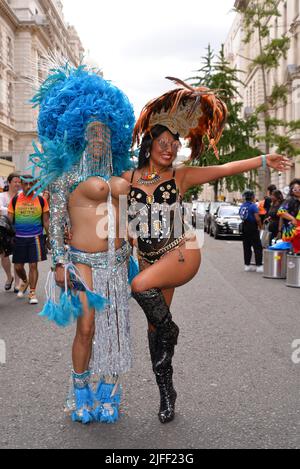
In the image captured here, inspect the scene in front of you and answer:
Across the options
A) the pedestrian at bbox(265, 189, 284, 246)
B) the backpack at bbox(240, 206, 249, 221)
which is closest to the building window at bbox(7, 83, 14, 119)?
the pedestrian at bbox(265, 189, 284, 246)

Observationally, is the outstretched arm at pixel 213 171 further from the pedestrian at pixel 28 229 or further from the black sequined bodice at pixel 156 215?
the pedestrian at pixel 28 229

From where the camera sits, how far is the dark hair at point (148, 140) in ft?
10.9

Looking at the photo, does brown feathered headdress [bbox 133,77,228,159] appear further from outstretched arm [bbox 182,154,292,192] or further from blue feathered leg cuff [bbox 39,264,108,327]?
blue feathered leg cuff [bbox 39,264,108,327]

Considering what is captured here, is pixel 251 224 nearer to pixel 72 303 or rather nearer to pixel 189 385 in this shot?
pixel 189 385

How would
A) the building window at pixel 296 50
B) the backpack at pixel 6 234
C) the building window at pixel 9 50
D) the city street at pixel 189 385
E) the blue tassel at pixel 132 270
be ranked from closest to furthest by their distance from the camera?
the city street at pixel 189 385
the blue tassel at pixel 132 270
the backpack at pixel 6 234
the building window at pixel 296 50
the building window at pixel 9 50

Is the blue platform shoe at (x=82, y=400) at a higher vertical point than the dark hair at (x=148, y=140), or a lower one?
lower

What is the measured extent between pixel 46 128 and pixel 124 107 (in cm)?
52

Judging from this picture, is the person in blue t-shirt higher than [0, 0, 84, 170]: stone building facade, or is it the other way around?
[0, 0, 84, 170]: stone building facade

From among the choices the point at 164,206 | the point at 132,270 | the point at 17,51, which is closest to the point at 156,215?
the point at 164,206

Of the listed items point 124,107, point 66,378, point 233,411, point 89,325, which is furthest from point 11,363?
point 124,107

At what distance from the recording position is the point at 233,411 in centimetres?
351

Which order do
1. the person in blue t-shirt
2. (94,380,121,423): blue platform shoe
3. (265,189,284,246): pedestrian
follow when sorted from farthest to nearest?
(265,189,284,246): pedestrian
the person in blue t-shirt
(94,380,121,423): blue platform shoe

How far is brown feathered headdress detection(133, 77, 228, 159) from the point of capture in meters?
3.28

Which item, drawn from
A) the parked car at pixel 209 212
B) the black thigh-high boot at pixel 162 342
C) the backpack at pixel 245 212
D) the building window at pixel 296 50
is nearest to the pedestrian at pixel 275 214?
the backpack at pixel 245 212
